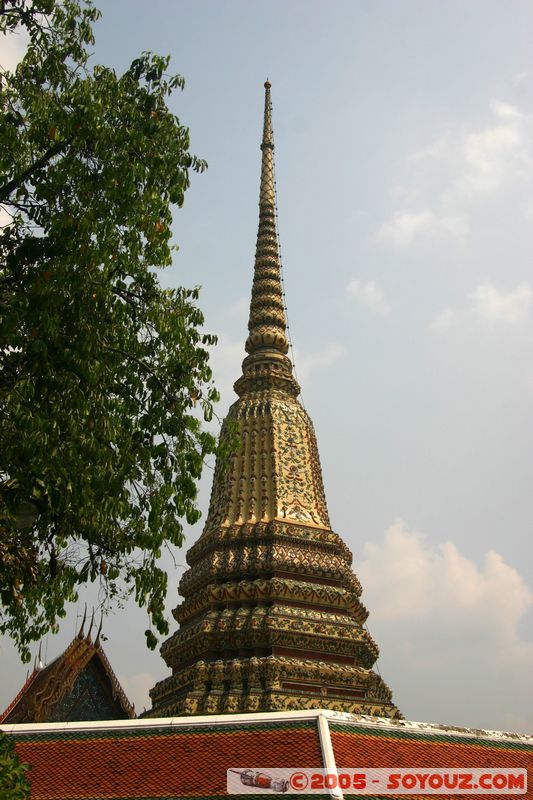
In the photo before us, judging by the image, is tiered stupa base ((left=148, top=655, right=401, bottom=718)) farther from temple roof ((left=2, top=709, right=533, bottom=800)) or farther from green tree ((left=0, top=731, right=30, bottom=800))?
green tree ((left=0, top=731, right=30, bottom=800))

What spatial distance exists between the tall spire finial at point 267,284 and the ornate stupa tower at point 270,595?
39.3 inches

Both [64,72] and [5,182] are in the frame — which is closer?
[5,182]

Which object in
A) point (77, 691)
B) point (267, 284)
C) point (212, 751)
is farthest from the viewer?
point (267, 284)

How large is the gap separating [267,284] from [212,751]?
1563 centimetres

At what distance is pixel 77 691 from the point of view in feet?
60.6

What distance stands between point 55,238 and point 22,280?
547mm

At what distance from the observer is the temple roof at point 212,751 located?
35.6 ft

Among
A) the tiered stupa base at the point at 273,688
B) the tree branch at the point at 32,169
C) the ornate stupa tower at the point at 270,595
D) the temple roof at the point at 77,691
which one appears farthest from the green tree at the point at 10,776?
the temple roof at the point at 77,691

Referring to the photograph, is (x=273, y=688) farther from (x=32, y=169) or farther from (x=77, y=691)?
(x=32, y=169)

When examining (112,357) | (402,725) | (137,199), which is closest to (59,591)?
(112,357)

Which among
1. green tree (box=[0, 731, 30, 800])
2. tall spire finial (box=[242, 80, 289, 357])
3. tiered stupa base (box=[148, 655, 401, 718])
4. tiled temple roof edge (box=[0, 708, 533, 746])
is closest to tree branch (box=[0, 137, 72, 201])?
green tree (box=[0, 731, 30, 800])

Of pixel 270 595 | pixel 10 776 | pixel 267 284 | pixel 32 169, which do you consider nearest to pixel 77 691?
pixel 270 595

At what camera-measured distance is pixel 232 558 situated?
1892 cm

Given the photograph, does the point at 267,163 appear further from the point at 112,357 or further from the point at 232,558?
the point at 112,357
